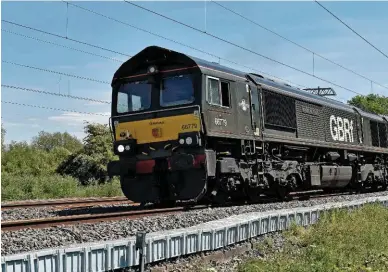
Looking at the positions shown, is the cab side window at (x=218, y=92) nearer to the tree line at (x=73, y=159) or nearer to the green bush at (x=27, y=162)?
the tree line at (x=73, y=159)

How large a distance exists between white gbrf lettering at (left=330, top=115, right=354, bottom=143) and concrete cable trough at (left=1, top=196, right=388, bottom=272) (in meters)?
10.1

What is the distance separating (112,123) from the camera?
41.0 feet

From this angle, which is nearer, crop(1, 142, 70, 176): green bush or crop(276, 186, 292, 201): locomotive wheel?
crop(276, 186, 292, 201): locomotive wheel

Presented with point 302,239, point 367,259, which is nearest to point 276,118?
point 302,239

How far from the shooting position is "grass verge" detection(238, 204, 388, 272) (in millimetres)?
6558

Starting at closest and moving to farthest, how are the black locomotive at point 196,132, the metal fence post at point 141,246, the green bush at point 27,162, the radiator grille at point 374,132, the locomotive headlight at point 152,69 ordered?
the metal fence post at point 141,246, the black locomotive at point 196,132, the locomotive headlight at point 152,69, the radiator grille at point 374,132, the green bush at point 27,162

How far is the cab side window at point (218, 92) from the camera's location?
11.7 meters

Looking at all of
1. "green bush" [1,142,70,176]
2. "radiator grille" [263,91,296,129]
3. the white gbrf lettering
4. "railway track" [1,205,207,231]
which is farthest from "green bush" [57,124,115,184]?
"railway track" [1,205,207,231]

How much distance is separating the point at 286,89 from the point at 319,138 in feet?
8.19

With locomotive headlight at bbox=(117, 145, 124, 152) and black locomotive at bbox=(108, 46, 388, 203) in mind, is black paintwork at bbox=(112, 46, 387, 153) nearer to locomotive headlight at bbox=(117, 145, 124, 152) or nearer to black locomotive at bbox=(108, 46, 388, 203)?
black locomotive at bbox=(108, 46, 388, 203)

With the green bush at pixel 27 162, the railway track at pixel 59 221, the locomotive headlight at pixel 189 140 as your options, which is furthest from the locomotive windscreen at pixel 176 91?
the green bush at pixel 27 162

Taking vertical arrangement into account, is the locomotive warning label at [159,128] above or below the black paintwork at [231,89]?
below

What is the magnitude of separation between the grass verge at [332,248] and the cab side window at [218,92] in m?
3.49

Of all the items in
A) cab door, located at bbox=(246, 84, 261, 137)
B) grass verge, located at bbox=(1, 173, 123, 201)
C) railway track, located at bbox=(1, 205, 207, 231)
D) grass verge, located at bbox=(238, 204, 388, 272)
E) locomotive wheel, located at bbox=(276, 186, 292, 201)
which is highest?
cab door, located at bbox=(246, 84, 261, 137)
